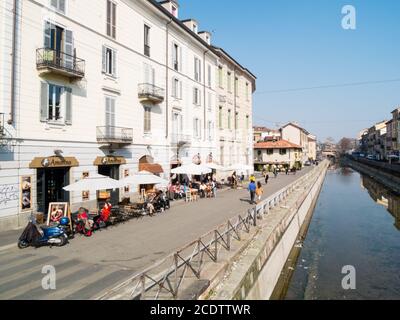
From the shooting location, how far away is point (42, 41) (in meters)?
15.2

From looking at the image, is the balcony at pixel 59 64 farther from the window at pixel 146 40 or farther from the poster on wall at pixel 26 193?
the window at pixel 146 40

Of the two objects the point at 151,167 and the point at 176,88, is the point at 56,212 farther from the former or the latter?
the point at 176,88

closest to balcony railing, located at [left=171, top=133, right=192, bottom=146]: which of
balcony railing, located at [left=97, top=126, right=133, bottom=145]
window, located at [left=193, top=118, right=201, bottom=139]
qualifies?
window, located at [left=193, top=118, right=201, bottom=139]

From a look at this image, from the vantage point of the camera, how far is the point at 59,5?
53.5 ft

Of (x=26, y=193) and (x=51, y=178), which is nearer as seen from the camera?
(x=26, y=193)

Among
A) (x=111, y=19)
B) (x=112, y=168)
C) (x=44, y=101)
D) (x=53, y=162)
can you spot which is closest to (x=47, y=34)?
(x=44, y=101)

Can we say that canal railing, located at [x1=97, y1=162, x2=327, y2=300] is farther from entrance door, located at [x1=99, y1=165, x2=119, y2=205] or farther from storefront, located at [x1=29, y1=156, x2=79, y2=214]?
A: entrance door, located at [x1=99, y1=165, x2=119, y2=205]

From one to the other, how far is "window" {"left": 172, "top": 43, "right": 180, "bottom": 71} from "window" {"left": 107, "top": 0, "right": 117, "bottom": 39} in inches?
312

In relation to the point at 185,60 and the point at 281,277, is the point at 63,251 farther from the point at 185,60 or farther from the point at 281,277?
the point at 185,60

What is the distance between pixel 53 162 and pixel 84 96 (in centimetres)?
444

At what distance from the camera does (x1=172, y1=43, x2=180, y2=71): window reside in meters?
27.8

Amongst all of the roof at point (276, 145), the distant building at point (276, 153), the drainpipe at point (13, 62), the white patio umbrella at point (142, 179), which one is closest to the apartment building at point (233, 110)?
the roof at point (276, 145)

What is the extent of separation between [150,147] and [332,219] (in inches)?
643
